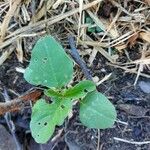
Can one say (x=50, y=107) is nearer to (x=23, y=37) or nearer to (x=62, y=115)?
(x=62, y=115)

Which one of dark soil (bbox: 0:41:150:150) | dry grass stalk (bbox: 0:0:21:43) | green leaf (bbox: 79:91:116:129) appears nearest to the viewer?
green leaf (bbox: 79:91:116:129)

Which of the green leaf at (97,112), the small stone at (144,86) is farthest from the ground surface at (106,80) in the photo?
the green leaf at (97,112)

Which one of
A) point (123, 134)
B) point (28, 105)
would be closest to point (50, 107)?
point (28, 105)

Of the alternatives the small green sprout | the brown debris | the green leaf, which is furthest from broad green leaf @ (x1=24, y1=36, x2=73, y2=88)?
the brown debris

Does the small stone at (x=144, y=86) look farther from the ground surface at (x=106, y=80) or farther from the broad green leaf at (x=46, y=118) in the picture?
the broad green leaf at (x=46, y=118)

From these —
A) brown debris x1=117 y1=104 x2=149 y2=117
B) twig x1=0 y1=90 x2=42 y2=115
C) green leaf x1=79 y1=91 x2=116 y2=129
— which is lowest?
brown debris x1=117 y1=104 x2=149 y2=117

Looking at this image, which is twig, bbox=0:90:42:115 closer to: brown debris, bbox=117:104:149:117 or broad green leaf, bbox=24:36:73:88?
broad green leaf, bbox=24:36:73:88

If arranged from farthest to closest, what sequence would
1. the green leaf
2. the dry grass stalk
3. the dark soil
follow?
the dry grass stalk
the dark soil
the green leaf

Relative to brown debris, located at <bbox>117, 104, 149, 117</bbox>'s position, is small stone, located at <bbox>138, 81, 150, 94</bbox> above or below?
above
